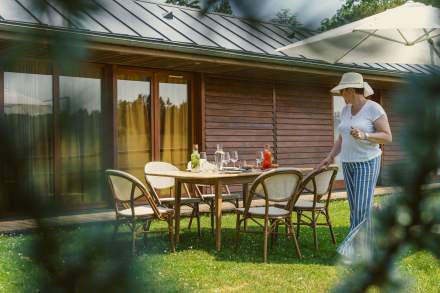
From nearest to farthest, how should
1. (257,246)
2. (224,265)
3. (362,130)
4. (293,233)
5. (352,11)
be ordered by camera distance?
(352,11), (362,130), (224,265), (293,233), (257,246)

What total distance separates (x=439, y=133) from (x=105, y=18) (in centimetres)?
40

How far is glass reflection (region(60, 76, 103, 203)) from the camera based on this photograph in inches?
23.6

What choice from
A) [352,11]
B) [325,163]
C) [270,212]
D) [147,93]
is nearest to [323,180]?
[325,163]

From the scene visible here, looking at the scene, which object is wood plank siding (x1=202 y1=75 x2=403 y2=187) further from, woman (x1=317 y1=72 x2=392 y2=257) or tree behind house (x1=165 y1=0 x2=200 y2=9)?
tree behind house (x1=165 y1=0 x2=200 y2=9)

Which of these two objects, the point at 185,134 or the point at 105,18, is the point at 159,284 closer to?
the point at 105,18

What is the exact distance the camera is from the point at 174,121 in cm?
959

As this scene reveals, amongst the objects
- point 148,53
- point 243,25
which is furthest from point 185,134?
point 243,25

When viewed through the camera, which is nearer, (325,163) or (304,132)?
(325,163)

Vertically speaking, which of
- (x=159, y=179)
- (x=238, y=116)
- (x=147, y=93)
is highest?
(x=147, y=93)

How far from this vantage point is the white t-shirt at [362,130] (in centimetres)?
490

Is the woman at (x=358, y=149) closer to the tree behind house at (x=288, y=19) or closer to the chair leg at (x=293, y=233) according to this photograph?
the chair leg at (x=293, y=233)

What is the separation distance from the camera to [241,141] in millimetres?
10234

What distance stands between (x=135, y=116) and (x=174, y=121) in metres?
0.80

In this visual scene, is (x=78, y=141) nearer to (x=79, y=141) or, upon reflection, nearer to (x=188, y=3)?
(x=79, y=141)
